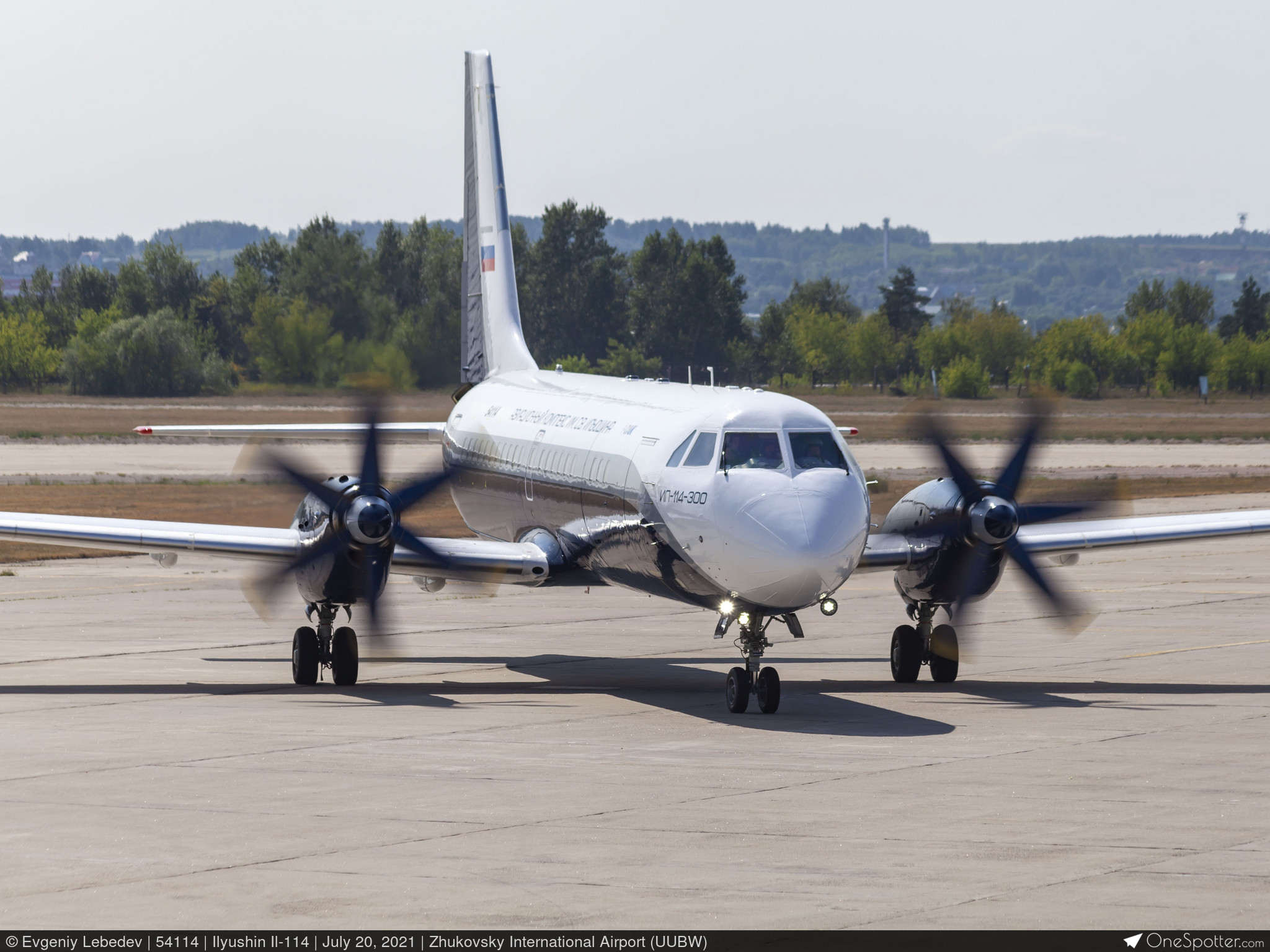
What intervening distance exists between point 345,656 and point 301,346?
27.6 metres

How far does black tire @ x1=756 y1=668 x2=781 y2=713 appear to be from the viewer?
64.1 feet

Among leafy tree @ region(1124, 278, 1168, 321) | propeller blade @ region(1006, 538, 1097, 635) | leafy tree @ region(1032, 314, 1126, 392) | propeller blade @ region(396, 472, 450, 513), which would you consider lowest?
propeller blade @ region(1006, 538, 1097, 635)

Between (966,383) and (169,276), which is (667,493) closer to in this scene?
(169,276)

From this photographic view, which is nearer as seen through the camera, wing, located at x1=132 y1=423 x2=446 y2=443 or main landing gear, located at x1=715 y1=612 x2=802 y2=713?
main landing gear, located at x1=715 y1=612 x2=802 y2=713

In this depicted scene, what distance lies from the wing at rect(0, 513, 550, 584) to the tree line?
50.0 m

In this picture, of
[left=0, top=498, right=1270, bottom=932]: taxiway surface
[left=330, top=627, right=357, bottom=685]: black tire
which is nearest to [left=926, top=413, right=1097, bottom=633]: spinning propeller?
[left=0, top=498, right=1270, bottom=932]: taxiway surface

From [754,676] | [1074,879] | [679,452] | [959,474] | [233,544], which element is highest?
[679,452]

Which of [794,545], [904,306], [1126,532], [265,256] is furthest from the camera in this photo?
[904,306]

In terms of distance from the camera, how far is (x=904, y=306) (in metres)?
185

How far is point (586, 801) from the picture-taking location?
14.6m

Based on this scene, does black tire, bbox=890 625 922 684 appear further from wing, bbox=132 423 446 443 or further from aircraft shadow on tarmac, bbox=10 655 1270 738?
wing, bbox=132 423 446 443
